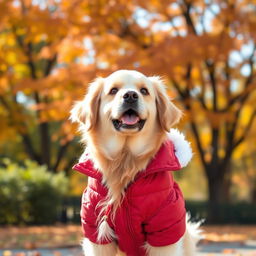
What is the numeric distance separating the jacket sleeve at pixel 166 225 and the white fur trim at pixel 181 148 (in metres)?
0.42

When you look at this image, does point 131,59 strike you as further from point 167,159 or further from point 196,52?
point 167,159

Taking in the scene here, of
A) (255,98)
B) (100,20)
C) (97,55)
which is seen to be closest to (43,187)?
(97,55)

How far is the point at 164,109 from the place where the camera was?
4.29m

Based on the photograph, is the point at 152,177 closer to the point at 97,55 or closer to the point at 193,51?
the point at 193,51

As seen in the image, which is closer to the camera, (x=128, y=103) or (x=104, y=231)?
(x=128, y=103)

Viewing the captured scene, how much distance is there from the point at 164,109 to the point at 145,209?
2.72 feet

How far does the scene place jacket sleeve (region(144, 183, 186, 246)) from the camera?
13.4ft

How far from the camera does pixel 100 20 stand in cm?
1337

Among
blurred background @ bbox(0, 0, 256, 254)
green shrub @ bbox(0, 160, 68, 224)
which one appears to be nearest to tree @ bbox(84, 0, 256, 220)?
blurred background @ bbox(0, 0, 256, 254)

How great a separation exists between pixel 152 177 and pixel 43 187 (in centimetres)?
1001

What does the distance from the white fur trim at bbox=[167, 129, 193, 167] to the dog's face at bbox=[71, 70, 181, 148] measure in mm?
353

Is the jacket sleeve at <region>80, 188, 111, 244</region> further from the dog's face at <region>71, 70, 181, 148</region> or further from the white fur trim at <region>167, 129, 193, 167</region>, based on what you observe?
the white fur trim at <region>167, 129, 193, 167</region>

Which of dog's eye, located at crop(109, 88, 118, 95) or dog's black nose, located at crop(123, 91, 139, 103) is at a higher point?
dog's eye, located at crop(109, 88, 118, 95)

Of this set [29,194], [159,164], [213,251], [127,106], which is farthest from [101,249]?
[29,194]
